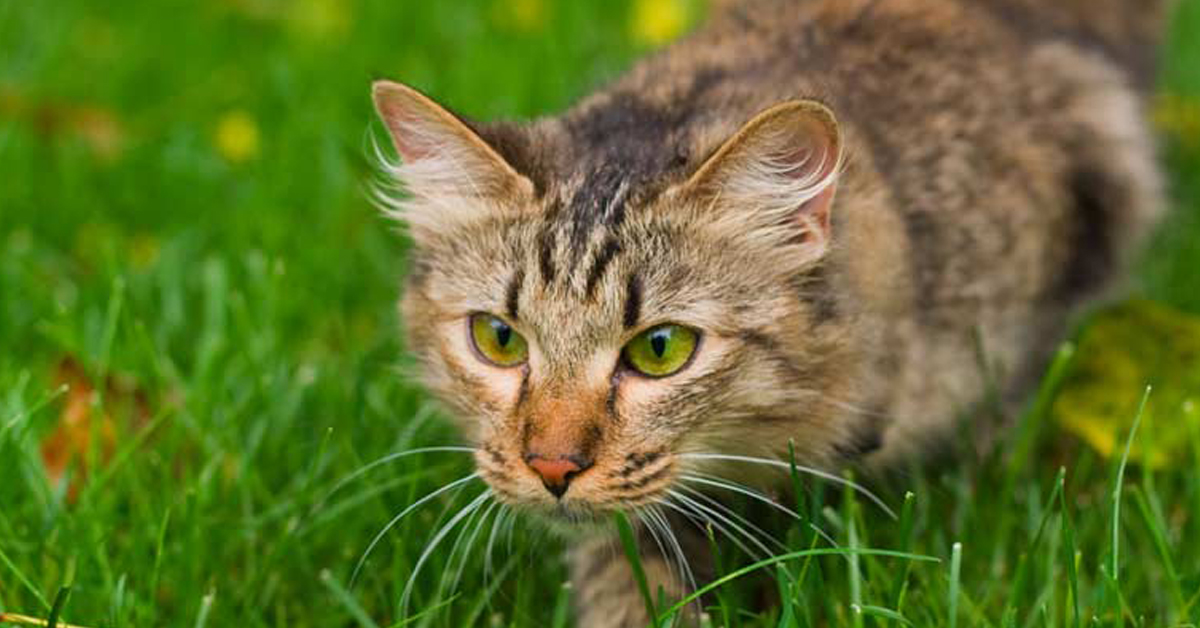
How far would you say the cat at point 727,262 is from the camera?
268 centimetres

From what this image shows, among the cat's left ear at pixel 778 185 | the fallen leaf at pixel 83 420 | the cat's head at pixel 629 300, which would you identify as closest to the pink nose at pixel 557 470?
the cat's head at pixel 629 300

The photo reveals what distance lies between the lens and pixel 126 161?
16.1 feet

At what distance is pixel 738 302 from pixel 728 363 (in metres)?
0.12

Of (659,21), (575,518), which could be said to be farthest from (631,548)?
(659,21)

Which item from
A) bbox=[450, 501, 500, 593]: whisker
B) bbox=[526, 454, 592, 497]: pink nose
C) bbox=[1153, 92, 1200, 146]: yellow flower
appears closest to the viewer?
bbox=[526, 454, 592, 497]: pink nose

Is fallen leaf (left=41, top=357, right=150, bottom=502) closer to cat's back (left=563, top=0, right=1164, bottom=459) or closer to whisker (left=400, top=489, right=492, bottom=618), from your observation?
whisker (left=400, top=489, right=492, bottom=618)

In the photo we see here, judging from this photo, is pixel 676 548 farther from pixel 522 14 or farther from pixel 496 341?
pixel 522 14

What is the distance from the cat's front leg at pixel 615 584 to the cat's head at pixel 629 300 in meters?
0.30

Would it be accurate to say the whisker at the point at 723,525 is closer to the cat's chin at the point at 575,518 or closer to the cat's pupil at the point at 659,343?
the cat's chin at the point at 575,518

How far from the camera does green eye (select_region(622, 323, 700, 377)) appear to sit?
2713mm

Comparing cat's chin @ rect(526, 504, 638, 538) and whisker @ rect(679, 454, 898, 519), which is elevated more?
whisker @ rect(679, 454, 898, 519)

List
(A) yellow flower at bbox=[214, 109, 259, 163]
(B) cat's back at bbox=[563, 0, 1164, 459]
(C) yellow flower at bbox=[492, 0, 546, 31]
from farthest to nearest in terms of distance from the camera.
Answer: (C) yellow flower at bbox=[492, 0, 546, 31] < (A) yellow flower at bbox=[214, 109, 259, 163] < (B) cat's back at bbox=[563, 0, 1164, 459]

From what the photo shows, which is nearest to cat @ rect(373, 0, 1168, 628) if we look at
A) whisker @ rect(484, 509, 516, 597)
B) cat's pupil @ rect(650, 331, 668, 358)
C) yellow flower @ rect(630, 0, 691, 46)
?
cat's pupil @ rect(650, 331, 668, 358)

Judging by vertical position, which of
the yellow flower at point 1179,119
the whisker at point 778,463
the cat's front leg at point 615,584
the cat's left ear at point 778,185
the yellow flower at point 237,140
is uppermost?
the yellow flower at point 1179,119
